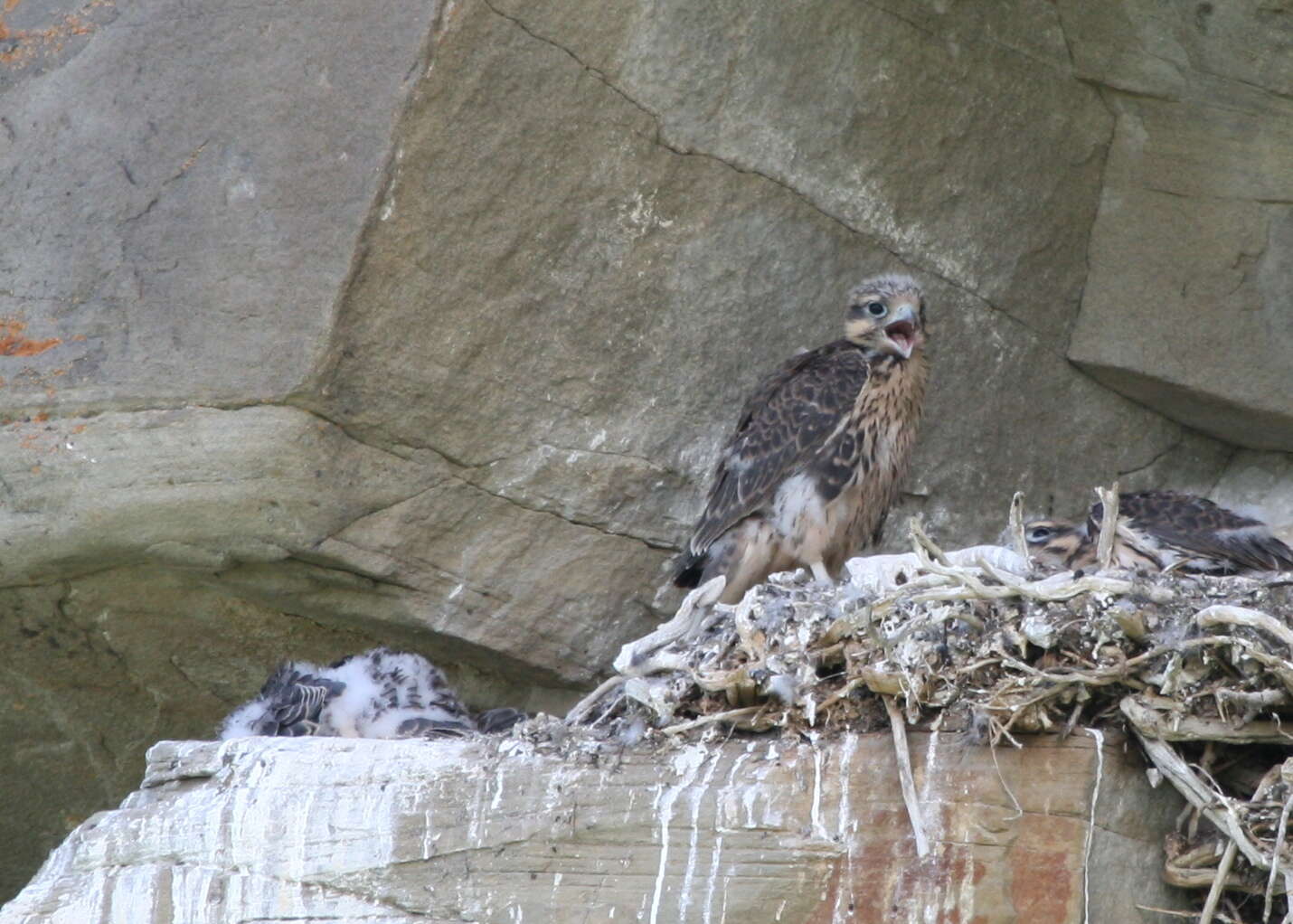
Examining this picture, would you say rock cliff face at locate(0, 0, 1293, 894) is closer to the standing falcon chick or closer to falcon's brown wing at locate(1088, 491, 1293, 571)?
the standing falcon chick

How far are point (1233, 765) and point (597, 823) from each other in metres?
1.20

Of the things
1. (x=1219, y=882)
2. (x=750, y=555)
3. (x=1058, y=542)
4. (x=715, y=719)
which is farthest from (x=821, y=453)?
(x=1219, y=882)

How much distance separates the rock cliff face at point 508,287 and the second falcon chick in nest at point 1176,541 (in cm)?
66

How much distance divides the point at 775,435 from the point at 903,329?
43 centimetres

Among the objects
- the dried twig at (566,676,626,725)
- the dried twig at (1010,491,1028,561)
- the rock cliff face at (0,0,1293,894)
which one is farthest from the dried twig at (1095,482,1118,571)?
the rock cliff face at (0,0,1293,894)

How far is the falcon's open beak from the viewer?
16.3ft

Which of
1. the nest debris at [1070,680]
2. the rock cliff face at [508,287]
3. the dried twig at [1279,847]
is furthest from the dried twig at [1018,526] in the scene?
the rock cliff face at [508,287]

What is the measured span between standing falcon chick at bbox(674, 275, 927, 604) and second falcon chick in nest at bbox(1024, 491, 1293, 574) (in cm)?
52

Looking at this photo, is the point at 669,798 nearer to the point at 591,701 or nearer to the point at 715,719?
the point at 715,719

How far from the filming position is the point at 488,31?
451 cm

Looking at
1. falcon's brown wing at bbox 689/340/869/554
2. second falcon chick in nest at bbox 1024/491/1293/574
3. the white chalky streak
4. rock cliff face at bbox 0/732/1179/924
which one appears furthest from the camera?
falcon's brown wing at bbox 689/340/869/554

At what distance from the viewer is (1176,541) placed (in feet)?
15.0

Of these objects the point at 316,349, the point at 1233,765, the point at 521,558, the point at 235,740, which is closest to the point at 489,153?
the point at 316,349

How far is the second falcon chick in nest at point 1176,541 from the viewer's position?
4.55 meters
